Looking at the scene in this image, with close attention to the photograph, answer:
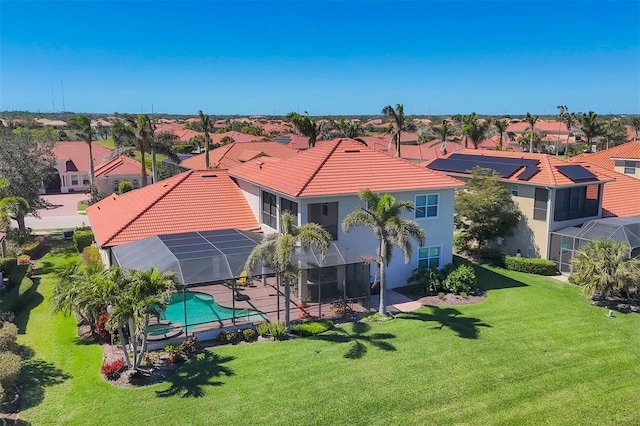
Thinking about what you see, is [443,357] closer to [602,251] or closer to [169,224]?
[602,251]

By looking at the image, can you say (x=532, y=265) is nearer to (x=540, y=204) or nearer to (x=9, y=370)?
(x=540, y=204)

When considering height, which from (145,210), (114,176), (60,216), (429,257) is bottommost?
(60,216)

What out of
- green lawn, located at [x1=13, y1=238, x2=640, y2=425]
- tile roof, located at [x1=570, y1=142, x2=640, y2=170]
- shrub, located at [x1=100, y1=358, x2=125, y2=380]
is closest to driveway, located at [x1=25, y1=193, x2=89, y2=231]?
green lawn, located at [x1=13, y1=238, x2=640, y2=425]

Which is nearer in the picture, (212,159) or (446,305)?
(446,305)

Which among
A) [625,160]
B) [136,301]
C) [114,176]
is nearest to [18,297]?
[136,301]

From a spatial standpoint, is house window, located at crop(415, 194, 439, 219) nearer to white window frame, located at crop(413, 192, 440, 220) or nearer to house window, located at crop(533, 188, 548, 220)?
white window frame, located at crop(413, 192, 440, 220)

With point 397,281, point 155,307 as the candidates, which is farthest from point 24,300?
point 397,281

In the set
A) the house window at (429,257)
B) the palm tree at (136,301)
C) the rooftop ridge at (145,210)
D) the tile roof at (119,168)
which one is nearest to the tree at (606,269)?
the house window at (429,257)
